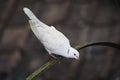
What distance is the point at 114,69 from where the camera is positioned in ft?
3.52

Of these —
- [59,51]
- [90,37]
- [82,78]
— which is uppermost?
[59,51]

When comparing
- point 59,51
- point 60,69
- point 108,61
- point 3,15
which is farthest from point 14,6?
point 59,51

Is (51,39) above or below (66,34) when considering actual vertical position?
above

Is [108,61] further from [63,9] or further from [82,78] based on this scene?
[63,9]

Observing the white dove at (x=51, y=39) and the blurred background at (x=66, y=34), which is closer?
the white dove at (x=51, y=39)

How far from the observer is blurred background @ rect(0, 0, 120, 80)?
1.09 m

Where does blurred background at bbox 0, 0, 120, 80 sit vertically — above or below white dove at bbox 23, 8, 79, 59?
below

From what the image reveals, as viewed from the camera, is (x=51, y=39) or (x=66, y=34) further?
(x=66, y=34)

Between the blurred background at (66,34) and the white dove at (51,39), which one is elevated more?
the white dove at (51,39)

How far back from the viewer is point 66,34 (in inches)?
45.3

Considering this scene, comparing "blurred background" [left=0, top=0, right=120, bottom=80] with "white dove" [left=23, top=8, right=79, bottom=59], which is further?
"blurred background" [left=0, top=0, right=120, bottom=80]

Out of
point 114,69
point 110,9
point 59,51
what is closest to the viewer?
point 59,51

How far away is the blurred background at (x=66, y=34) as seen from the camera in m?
1.09

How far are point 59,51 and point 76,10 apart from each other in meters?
0.66
